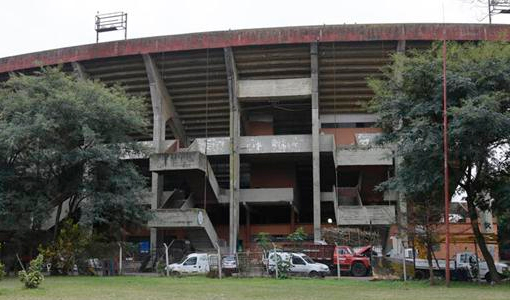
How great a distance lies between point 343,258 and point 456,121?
1094 cm

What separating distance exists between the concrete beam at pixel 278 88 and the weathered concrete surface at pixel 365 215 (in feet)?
24.0

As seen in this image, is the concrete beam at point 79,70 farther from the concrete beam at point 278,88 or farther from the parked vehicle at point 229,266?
the parked vehicle at point 229,266

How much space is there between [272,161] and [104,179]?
47.8 feet

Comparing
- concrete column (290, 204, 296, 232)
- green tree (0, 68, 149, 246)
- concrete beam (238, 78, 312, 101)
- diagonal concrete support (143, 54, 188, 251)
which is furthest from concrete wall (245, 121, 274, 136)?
green tree (0, 68, 149, 246)

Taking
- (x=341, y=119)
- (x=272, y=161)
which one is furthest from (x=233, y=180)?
(x=341, y=119)

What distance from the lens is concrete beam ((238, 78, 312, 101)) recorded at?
115 ft

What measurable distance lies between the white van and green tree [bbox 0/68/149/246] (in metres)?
3.53

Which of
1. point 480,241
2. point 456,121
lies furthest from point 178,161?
point 456,121

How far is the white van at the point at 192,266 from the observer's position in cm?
2677

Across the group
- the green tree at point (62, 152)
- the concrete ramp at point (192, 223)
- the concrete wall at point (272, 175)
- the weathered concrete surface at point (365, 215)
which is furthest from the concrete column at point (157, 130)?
the weathered concrete surface at point (365, 215)

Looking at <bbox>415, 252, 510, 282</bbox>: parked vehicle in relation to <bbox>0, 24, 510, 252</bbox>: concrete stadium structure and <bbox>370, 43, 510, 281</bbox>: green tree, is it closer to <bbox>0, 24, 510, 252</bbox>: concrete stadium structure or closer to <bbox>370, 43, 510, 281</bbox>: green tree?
<bbox>370, 43, 510, 281</bbox>: green tree

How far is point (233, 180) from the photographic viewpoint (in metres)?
35.8

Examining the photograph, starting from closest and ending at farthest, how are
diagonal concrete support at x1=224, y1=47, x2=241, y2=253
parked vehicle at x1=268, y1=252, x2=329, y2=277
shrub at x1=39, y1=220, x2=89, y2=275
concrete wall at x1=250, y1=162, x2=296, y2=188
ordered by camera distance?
1. parked vehicle at x1=268, y1=252, x2=329, y2=277
2. shrub at x1=39, y1=220, x2=89, y2=275
3. diagonal concrete support at x1=224, y1=47, x2=241, y2=253
4. concrete wall at x1=250, y1=162, x2=296, y2=188

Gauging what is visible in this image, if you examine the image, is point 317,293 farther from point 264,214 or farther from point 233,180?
point 264,214
